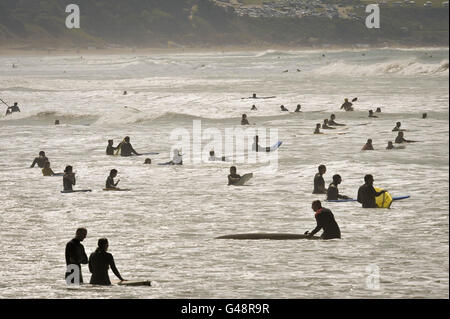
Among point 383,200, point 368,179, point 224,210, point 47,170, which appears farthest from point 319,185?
point 47,170

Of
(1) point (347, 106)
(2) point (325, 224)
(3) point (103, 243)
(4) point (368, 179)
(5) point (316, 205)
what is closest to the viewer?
(3) point (103, 243)

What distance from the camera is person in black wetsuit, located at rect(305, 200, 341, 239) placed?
1588 cm

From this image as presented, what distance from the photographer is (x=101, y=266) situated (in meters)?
12.6

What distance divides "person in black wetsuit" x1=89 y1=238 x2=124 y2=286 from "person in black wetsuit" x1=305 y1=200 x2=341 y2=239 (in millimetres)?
4624

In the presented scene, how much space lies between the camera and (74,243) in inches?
489

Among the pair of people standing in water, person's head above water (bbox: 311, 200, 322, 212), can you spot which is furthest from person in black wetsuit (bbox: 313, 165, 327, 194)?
the pair of people standing in water

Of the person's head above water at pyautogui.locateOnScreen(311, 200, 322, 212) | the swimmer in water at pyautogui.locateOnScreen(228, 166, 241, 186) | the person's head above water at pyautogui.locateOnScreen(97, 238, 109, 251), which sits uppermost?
the swimmer in water at pyautogui.locateOnScreen(228, 166, 241, 186)

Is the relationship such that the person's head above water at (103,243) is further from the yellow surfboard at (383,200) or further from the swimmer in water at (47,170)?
the swimmer in water at (47,170)

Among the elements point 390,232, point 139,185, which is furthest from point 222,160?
point 390,232

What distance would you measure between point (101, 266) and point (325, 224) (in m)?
5.27

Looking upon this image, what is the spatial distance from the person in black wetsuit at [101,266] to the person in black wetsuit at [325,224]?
4.62m

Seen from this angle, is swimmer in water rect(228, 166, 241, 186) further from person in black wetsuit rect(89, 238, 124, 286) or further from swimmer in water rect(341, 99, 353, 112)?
swimmer in water rect(341, 99, 353, 112)

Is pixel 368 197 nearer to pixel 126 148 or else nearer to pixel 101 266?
pixel 101 266
